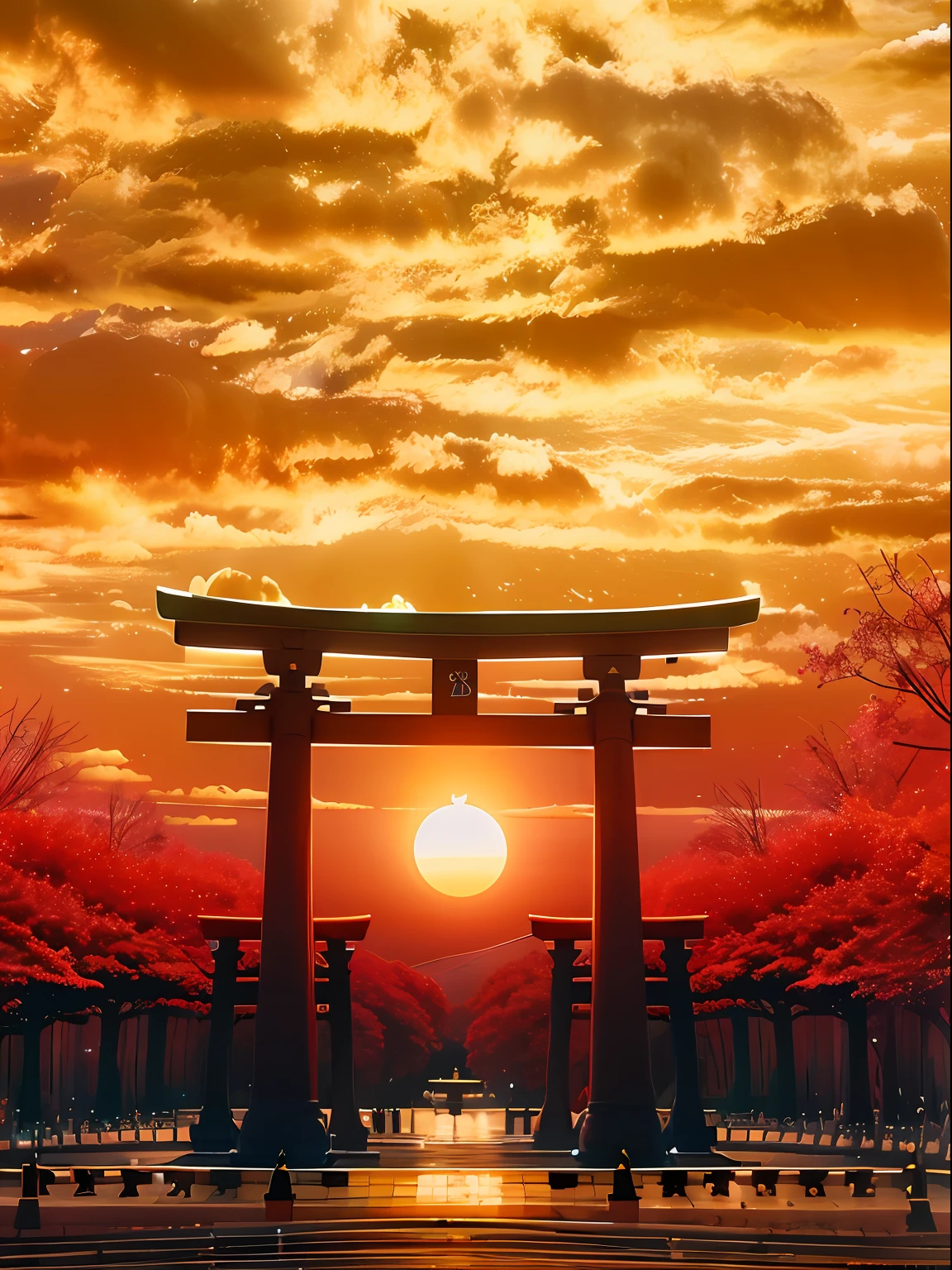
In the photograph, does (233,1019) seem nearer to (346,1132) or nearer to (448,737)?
(346,1132)

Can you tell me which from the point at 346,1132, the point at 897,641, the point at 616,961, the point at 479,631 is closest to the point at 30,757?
the point at 346,1132

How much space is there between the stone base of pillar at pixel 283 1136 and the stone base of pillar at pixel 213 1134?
2853mm

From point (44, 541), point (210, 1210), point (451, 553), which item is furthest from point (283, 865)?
point (44, 541)

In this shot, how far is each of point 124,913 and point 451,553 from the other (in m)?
10.9

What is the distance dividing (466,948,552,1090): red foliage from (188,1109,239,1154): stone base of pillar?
8.55 m

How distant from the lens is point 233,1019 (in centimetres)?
2092

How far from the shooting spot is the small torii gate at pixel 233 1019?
66.6 ft

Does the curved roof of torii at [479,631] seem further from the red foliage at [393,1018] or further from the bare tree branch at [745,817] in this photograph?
the red foliage at [393,1018]

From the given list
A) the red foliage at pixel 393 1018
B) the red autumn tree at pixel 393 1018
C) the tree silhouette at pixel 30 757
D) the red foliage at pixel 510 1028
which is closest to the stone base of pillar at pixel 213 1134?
the red foliage at pixel 510 1028

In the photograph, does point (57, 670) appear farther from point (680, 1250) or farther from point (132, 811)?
point (680, 1250)

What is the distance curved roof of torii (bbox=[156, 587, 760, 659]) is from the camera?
18.6 meters

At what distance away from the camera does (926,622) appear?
26.9 m

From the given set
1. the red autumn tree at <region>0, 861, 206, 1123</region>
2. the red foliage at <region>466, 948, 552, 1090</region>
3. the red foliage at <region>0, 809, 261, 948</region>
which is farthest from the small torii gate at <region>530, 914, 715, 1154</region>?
the red autumn tree at <region>0, 861, 206, 1123</region>

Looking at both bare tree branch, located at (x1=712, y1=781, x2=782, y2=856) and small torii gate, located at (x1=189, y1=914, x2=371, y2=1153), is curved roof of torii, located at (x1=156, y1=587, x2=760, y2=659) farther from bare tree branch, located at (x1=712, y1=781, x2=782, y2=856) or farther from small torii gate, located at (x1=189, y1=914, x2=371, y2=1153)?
bare tree branch, located at (x1=712, y1=781, x2=782, y2=856)
